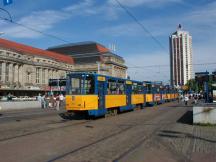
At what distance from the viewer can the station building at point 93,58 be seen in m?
123

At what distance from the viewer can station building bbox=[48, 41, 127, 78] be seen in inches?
4843

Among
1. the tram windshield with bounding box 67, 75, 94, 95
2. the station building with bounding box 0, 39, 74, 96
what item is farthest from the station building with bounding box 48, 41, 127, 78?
the tram windshield with bounding box 67, 75, 94, 95

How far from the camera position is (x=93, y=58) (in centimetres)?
12531

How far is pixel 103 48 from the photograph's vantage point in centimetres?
13250

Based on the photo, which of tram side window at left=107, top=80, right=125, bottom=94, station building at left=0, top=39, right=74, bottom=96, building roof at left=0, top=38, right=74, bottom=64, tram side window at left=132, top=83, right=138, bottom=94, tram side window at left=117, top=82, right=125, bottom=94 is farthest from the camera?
building roof at left=0, top=38, right=74, bottom=64

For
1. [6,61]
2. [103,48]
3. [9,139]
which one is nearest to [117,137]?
[9,139]

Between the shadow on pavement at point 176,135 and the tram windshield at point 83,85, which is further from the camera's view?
the tram windshield at point 83,85

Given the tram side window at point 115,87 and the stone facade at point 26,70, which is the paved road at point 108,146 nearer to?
the tram side window at point 115,87

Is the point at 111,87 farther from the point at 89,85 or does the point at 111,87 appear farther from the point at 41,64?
the point at 41,64

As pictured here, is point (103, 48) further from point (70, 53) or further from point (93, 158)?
point (93, 158)

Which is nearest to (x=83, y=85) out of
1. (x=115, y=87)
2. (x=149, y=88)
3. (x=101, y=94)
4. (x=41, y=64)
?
(x=101, y=94)

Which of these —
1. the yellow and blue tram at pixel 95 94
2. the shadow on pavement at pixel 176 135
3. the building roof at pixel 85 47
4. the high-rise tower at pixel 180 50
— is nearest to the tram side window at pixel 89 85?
the yellow and blue tram at pixel 95 94

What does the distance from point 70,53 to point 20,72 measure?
36089 mm

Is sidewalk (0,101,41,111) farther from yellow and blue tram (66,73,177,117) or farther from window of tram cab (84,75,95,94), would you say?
window of tram cab (84,75,95,94)
